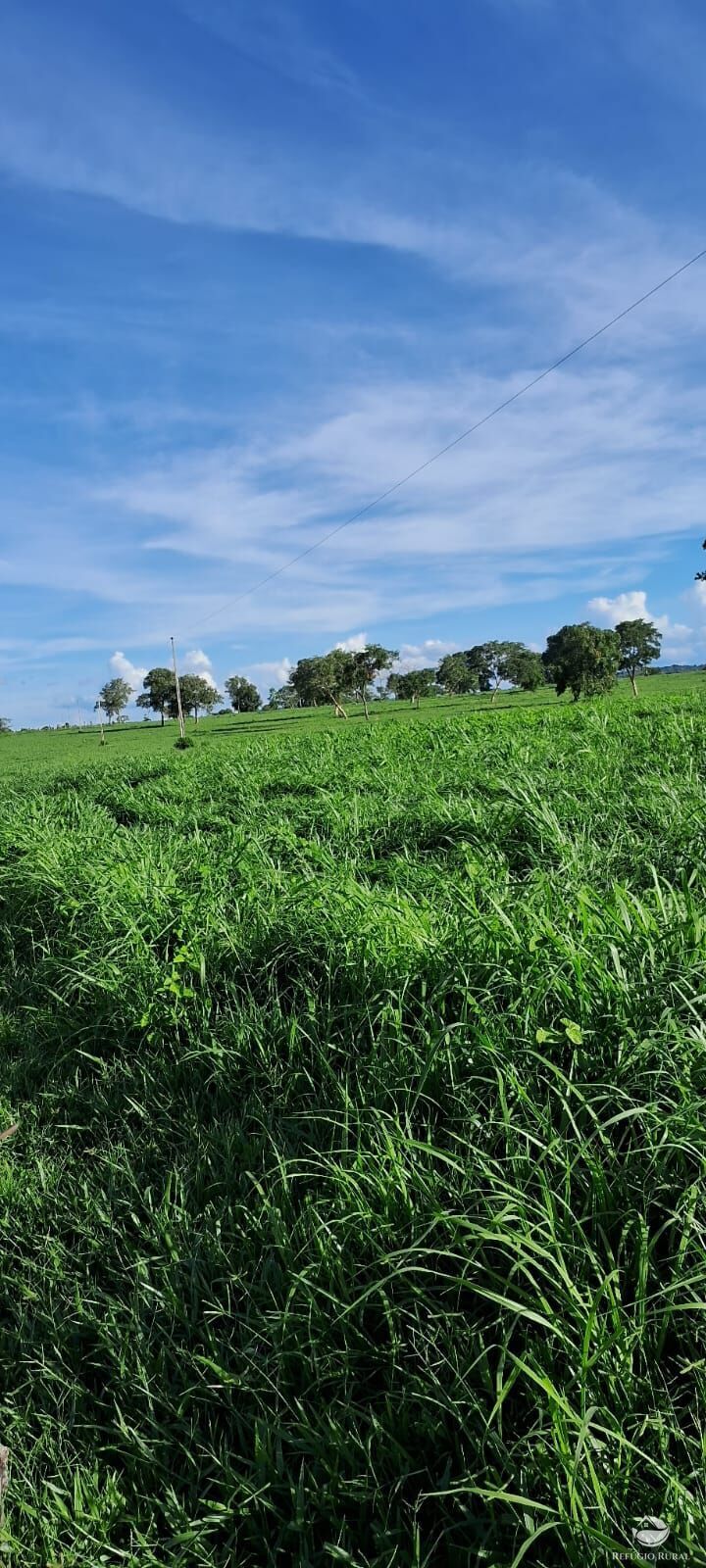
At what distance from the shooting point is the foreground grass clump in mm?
1842

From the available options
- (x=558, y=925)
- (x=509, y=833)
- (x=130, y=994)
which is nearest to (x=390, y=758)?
(x=509, y=833)

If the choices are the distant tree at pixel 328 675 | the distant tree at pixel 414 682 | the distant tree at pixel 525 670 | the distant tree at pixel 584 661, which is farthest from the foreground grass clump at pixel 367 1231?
the distant tree at pixel 525 670

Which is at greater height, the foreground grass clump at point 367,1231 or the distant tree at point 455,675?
the distant tree at point 455,675

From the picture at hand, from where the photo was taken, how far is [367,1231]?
231cm

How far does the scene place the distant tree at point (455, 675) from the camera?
108m

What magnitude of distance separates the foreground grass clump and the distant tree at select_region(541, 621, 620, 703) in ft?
199

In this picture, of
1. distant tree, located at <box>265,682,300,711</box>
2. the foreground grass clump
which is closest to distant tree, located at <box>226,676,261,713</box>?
distant tree, located at <box>265,682,300,711</box>

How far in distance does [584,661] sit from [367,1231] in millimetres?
64318

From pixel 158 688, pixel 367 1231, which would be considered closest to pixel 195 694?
pixel 158 688

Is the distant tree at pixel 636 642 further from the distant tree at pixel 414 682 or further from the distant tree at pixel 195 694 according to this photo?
the distant tree at pixel 195 694

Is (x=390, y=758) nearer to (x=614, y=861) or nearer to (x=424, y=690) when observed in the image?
(x=614, y=861)
